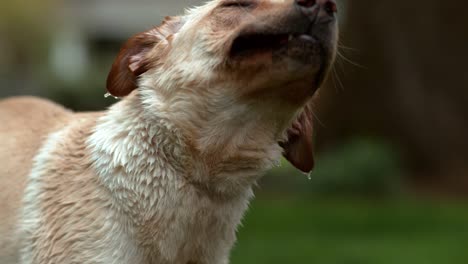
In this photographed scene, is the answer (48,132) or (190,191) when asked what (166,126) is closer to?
(190,191)

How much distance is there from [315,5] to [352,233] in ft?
22.8

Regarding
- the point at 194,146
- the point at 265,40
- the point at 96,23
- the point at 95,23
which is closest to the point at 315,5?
the point at 265,40

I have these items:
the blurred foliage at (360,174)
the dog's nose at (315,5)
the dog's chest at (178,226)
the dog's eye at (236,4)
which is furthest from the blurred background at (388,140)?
the dog's nose at (315,5)

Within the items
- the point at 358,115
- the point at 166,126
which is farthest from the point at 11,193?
the point at 358,115

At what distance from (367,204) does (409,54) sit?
10.2ft

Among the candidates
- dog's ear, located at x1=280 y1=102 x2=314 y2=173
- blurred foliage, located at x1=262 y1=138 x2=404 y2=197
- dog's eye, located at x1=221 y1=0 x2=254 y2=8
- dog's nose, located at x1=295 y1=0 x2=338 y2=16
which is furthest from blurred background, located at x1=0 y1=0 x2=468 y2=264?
dog's nose, located at x1=295 y1=0 x2=338 y2=16

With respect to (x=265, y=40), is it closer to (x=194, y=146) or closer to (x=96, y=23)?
(x=194, y=146)

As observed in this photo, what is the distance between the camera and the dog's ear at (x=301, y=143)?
5059 millimetres

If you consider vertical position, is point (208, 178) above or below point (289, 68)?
below

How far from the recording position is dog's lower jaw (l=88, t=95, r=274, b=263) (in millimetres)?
4684

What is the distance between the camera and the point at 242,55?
456 cm

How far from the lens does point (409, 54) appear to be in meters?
14.8

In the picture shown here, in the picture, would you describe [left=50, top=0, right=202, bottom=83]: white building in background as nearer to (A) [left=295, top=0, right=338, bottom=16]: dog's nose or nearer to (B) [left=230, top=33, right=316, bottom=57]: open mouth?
(B) [left=230, top=33, right=316, bottom=57]: open mouth

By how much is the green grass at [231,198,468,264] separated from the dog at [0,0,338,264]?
4.43m
